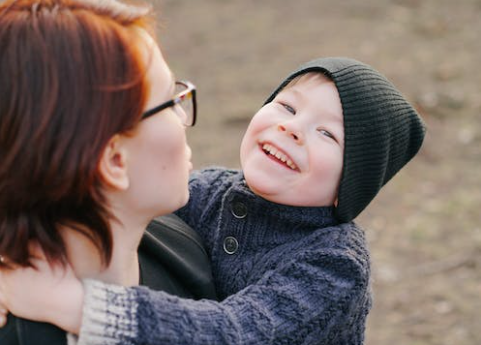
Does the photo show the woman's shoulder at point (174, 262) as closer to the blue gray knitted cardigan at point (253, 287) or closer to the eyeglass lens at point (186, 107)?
the blue gray knitted cardigan at point (253, 287)

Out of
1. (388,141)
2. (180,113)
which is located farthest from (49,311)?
(388,141)

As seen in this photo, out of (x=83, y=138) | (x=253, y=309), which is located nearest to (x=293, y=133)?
(x=253, y=309)

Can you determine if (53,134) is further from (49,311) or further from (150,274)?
(150,274)

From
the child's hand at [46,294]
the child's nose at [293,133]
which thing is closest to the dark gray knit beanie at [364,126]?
the child's nose at [293,133]

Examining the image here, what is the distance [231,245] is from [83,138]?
27.8 inches

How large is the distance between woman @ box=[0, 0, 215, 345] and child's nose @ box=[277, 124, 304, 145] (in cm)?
32

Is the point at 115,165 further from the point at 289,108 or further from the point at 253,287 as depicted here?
the point at 289,108

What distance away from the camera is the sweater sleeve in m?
1.63

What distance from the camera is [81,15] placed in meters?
1.57

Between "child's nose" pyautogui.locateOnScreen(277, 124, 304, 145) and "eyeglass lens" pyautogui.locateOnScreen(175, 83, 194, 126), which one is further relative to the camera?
"child's nose" pyautogui.locateOnScreen(277, 124, 304, 145)

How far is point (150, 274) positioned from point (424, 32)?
6.66 m

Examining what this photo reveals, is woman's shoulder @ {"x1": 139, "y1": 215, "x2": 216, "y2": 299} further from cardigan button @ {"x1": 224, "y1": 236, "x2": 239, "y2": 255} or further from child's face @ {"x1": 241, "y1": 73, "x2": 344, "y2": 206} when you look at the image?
child's face @ {"x1": 241, "y1": 73, "x2": 344, "y2": 206}

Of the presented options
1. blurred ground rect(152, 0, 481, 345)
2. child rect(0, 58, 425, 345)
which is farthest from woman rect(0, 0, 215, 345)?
blurred ground rect(152, 0, 481, 345)

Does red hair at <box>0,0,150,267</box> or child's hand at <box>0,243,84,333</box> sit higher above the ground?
red hair at <box>0,0,150,267</box>
